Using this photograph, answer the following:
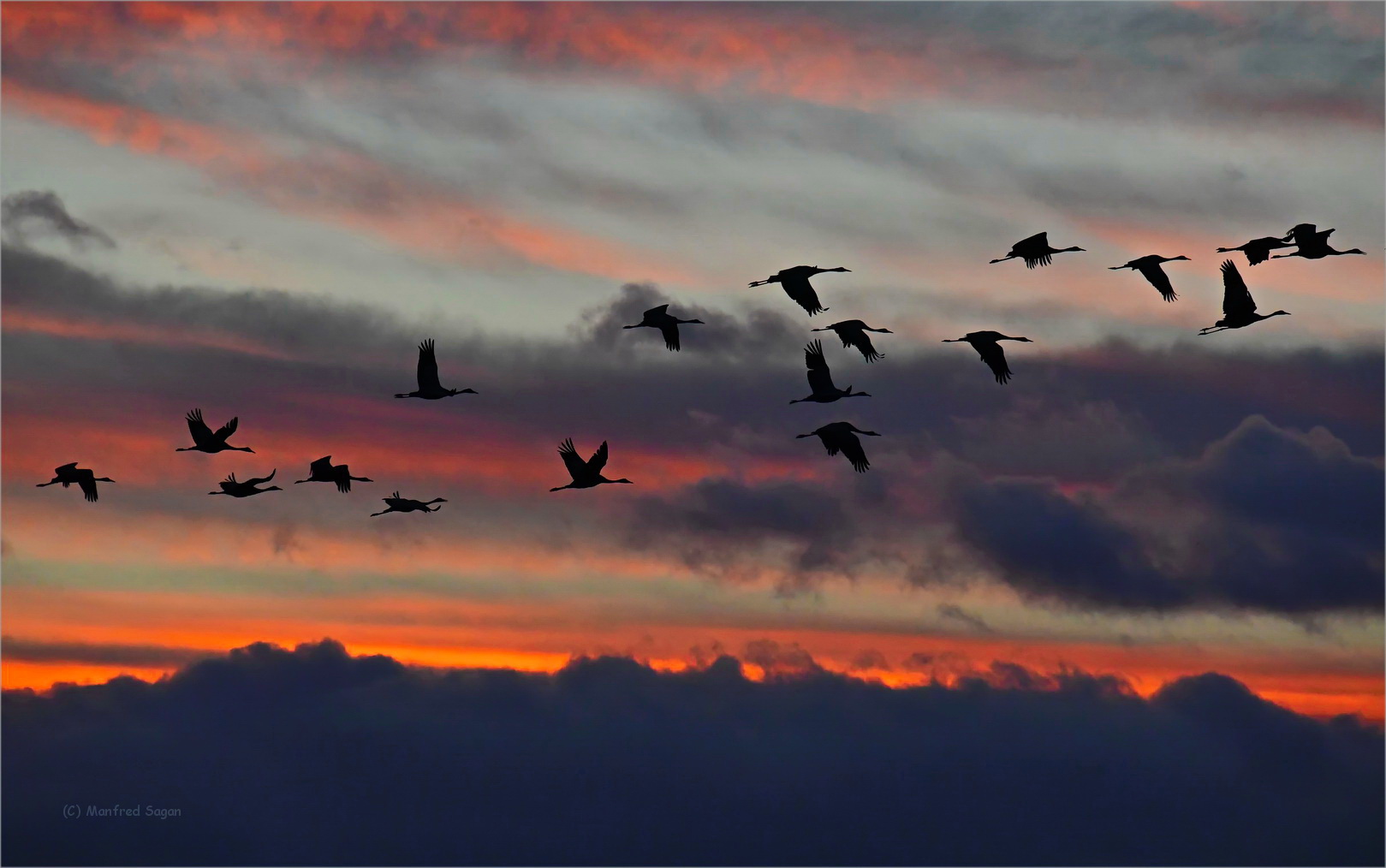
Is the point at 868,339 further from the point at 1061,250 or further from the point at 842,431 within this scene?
the point at 1061,250

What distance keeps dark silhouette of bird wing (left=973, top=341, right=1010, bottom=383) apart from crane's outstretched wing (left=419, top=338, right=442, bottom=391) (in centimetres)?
1925

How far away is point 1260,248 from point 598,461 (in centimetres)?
2206

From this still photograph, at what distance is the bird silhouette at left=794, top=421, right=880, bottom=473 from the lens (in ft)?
212

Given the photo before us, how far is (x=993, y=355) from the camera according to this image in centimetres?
6288

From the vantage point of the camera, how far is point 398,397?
6744cm

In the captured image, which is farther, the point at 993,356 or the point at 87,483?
the point at 87,483

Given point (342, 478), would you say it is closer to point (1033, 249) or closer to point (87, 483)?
point (87, 483)

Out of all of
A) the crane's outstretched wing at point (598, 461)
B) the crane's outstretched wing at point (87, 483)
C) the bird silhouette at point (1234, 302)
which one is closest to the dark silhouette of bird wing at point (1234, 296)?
the bird silhouette at point (1234, 302)

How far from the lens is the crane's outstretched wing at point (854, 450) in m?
64.7

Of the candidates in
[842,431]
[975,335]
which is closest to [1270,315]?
[975,335]

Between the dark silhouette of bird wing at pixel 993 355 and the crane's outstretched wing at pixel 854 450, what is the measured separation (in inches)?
205

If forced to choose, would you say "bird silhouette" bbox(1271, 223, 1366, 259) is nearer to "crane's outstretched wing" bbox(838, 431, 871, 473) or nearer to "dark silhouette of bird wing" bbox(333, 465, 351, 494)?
"crane's outstretched wing" bbox(838, 431, 871, 473)

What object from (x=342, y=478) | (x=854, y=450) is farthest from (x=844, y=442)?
(x=342, y=478)

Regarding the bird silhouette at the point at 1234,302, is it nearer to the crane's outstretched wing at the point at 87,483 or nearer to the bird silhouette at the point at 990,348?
the bird silhouette at the point at 990,348
